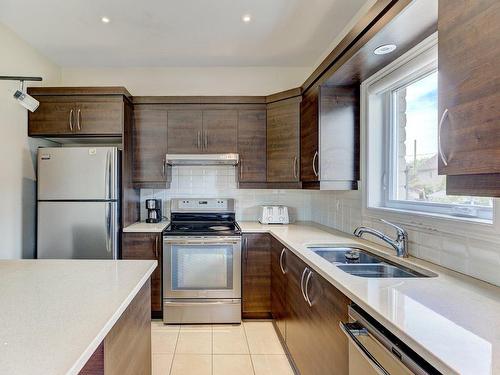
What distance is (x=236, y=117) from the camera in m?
3.02

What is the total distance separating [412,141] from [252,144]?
154 cm

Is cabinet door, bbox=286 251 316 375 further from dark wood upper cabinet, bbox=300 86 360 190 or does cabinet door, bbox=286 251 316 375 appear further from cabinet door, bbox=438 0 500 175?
cabinet door, bbox=438 0 500 175

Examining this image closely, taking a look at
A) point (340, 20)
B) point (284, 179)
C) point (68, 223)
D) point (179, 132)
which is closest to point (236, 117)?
point (179, 132)

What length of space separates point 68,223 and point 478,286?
2.87 meters

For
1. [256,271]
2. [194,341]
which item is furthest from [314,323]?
[194,341]

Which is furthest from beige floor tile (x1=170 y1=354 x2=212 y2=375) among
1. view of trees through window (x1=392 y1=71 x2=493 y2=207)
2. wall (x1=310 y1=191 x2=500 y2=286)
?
view of trees through window (x1=392 y1=71 x2=493 y2=207)

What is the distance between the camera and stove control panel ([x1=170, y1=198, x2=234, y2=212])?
3.17m

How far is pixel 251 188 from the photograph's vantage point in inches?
123

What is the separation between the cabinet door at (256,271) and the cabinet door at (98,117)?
163 centimetres

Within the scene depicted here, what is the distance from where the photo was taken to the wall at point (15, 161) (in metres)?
2.31

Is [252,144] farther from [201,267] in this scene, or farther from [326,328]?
[326,328]

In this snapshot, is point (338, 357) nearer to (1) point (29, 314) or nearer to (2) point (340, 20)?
(1) point (29, 314)

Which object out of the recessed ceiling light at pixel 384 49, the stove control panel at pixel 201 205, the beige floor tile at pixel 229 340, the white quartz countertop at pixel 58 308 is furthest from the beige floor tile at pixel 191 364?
the recessed ceiling light at pixel 384 49

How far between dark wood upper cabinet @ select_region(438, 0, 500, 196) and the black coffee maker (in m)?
2.71
